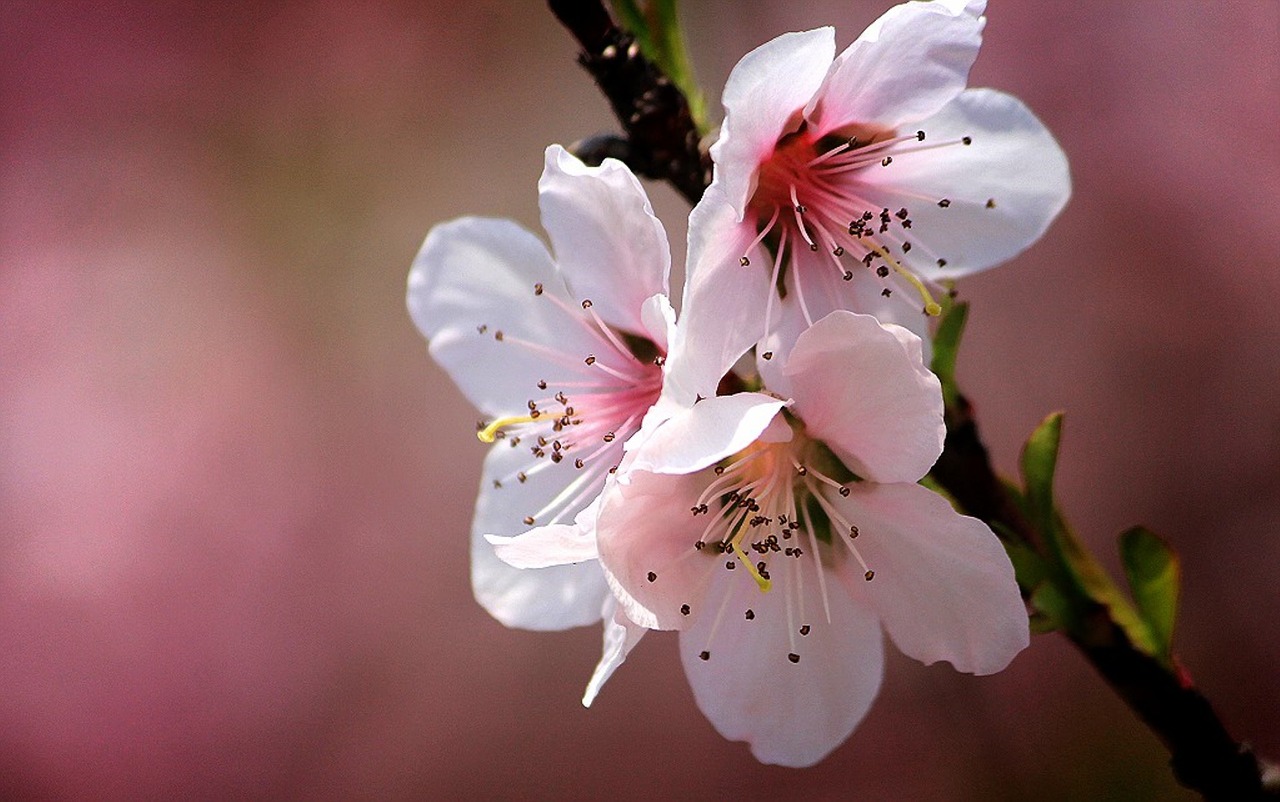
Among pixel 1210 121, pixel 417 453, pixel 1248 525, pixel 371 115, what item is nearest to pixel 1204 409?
pixel 1248 525

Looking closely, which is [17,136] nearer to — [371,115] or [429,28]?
[371,115]

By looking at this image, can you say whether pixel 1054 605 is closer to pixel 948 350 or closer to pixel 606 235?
pixel 948 350

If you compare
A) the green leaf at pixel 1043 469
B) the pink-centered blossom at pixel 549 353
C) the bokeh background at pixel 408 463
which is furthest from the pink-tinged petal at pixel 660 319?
the bokeh background at pixel 408 463

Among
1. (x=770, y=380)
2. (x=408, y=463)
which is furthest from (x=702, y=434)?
(x=408, y=463)

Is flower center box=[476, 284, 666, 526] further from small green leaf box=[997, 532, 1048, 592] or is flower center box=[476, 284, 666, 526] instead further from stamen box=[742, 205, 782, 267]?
small green leaf box=[997, 532, 1048, 592]

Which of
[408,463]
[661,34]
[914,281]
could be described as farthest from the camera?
[408,463]

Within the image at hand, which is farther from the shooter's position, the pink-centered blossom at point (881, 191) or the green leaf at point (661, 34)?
the green leaf at point (661, 34)

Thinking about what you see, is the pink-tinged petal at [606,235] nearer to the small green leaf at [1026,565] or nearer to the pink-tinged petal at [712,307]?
the pink-tinged petal at [712,307]

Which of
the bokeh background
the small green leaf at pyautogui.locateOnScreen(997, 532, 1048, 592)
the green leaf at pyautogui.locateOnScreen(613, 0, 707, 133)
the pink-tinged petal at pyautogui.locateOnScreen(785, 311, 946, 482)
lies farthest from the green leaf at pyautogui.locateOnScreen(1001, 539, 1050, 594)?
the bokeh background
